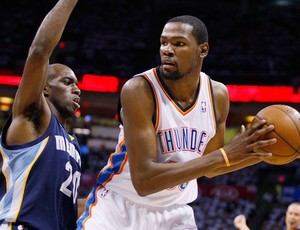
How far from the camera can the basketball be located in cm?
299

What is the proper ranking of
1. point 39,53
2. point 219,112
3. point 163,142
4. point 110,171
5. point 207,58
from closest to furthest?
point 39,53 → point 163,142 → point 110,171 → point 219,112 → point 207,58

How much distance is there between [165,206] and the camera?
11.3 feet

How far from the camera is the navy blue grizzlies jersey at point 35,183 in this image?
307cm

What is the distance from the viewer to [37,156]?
Result: 3.15m

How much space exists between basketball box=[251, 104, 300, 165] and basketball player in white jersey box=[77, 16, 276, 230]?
4.9 inches

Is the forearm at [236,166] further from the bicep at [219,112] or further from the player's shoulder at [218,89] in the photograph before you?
the player's shoulder at [218,89]

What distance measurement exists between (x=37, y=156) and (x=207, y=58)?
16.0m

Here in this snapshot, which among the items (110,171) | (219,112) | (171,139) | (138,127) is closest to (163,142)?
(171,139)

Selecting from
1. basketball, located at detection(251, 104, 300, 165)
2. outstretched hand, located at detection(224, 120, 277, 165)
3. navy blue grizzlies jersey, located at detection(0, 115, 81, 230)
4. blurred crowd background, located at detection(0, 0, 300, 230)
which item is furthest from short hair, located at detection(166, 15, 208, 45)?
blurred crowd background, located at detection(0, 0, 300, 230)

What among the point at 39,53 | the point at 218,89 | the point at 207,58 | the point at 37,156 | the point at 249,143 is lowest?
the point at 207,58

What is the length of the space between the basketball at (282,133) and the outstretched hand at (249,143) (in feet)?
0.17

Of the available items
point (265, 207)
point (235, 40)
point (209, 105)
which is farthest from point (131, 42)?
point (209, 105)

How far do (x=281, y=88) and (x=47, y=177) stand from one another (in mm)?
13988

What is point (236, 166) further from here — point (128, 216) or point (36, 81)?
point (36, 81)
